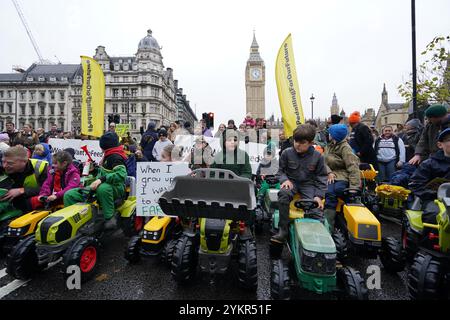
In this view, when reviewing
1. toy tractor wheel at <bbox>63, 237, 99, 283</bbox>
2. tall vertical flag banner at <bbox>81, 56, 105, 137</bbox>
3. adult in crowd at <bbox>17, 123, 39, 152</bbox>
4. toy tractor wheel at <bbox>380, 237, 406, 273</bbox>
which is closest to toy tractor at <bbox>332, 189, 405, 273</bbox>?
toy tractor wheel at <bbox>380, 237, 406, 273</bbox>

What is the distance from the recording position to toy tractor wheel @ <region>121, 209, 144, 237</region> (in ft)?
12.6

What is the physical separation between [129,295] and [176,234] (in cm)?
89

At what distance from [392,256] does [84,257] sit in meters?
3.68

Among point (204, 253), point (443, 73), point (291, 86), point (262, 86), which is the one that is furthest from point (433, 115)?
point (262, 86)

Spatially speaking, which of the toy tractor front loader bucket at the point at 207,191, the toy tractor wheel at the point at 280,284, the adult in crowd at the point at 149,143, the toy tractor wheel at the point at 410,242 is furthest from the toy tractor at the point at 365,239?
the adult in crowd at the point at 149,143

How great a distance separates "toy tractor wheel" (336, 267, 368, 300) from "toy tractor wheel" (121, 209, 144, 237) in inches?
120

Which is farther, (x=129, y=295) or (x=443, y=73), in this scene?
(x=443, y=73)

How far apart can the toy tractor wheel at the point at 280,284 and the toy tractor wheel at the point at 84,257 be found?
2.13 meters

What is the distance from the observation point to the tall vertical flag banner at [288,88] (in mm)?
6289

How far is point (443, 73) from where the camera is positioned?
1127 cm

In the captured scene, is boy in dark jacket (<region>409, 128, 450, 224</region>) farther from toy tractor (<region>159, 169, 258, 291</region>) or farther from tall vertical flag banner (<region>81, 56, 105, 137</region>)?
tall vertical flag banner (<region>81, 56, 105, 137</region>)

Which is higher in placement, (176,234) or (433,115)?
(433,115)
